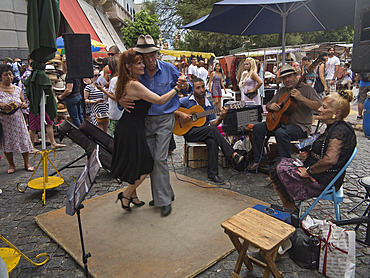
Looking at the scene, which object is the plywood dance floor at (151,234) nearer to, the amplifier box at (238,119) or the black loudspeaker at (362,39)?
the amplifier box at (238,119)

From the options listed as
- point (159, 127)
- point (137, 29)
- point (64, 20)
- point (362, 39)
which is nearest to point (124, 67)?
point (159, 127)

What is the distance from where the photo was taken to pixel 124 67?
10.5ft

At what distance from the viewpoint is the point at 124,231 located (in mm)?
3273

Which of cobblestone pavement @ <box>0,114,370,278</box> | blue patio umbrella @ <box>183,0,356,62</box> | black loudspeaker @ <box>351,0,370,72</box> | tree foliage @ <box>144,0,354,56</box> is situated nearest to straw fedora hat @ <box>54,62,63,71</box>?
cobblestone pavement @ <box>0,114,370,278</box>

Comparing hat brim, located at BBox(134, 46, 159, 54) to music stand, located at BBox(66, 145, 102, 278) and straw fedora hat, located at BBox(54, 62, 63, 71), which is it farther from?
straw fedora hat, located at BBox(54, 62, 63, 71)

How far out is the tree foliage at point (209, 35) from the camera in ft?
90.6

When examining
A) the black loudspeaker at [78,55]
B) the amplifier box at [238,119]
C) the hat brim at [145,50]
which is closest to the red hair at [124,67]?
the hat brim at [145,50]

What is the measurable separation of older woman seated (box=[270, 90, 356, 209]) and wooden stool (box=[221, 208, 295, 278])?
3.07 feet

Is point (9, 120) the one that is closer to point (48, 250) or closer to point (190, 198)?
point (48, 250)

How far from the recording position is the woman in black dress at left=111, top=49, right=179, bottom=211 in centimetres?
321

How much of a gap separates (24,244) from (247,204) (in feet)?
8.87

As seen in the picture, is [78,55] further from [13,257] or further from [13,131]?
[13,257]

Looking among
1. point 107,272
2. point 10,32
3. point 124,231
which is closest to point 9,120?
point 124,231

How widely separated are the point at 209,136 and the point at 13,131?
3.51 m
